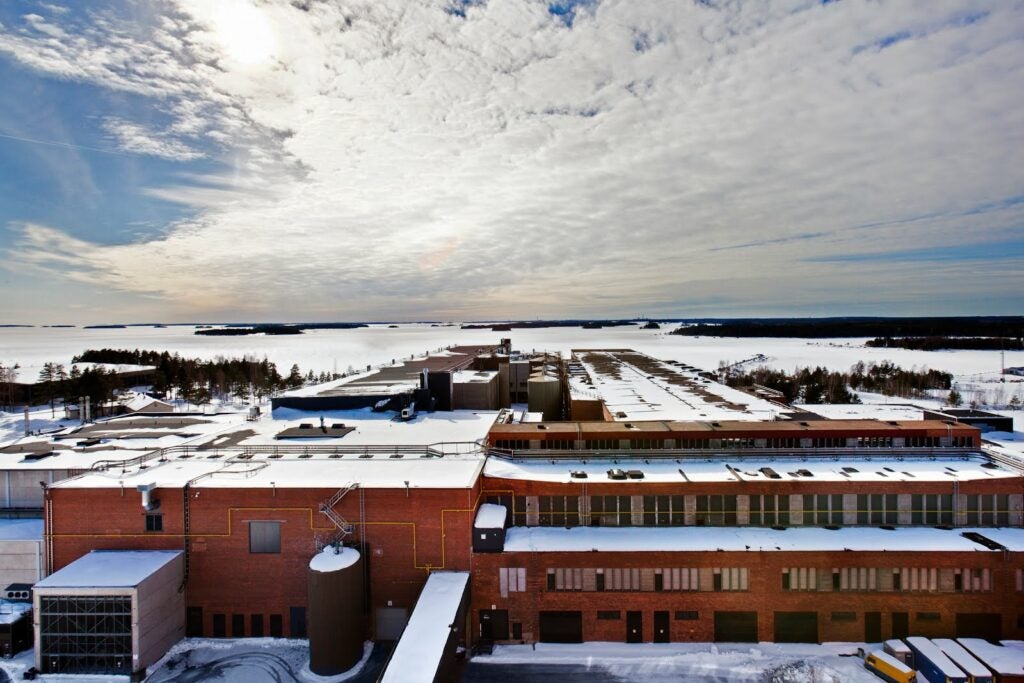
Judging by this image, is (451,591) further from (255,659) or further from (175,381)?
(175,381)

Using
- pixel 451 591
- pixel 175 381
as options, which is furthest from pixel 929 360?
pixel 175 381

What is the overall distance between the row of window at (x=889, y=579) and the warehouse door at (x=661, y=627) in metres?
6.13

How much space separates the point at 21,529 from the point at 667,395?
1811 inches

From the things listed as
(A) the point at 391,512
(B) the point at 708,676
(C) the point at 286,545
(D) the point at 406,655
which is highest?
(A) the point at 391,512

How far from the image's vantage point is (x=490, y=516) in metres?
29.3

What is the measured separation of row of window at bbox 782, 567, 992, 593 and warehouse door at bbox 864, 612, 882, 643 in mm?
1370

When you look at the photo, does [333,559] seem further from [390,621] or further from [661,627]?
[661,627]

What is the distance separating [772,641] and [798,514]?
6632 mm

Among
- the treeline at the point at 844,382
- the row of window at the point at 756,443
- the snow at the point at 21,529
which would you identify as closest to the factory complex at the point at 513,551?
the snow at the point at 21,529

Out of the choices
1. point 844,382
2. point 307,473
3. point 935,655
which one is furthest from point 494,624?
point 844,382

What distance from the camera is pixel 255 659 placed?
88.6 ft

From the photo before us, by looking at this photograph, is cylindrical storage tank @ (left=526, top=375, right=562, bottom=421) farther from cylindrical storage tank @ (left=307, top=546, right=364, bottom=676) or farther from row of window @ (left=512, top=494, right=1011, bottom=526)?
cylindrical storage tank @ (left=307, top=546, right=364, bottom=676)

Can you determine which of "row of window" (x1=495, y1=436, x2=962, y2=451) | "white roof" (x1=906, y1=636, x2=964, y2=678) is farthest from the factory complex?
"row of window" (x1=495, y1=436, x2=962, y2=451)

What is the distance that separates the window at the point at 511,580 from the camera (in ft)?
92.8
